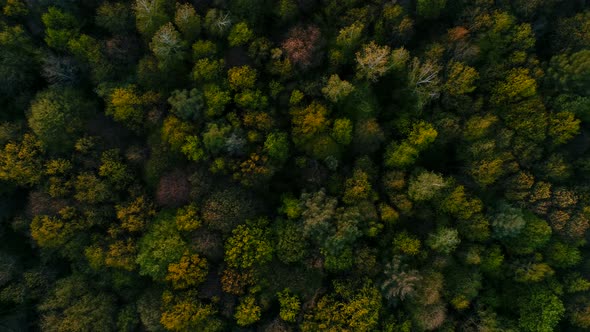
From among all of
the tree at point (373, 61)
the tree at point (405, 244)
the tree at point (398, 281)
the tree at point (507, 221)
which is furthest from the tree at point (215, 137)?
the tree at point (507, 221)

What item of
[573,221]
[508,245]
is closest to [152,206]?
[508,245]

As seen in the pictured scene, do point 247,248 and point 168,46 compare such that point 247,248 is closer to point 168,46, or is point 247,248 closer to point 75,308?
point 75,308

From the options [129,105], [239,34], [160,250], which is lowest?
[160,250]

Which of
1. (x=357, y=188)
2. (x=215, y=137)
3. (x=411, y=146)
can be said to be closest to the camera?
(x=215, y=137)

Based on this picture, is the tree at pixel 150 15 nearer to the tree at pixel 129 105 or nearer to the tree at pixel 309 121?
the tree at pixel 129 105

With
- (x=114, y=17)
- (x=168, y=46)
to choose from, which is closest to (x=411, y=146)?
(x=168, y=46)

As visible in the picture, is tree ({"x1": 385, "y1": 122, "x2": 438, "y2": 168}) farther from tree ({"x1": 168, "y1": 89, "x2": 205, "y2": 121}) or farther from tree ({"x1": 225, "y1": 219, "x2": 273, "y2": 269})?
tree ({"x1": 168, "y1": 89, "x2": 205, "y2": 121})
